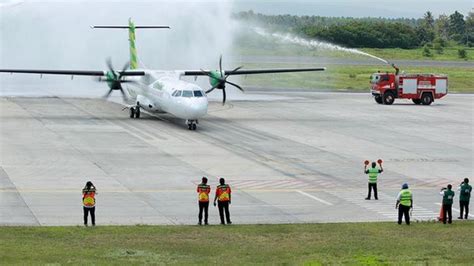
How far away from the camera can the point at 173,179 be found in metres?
35.2

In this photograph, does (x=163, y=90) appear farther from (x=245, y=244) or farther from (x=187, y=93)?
(x=245, y=244)

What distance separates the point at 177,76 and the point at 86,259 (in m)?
34.3

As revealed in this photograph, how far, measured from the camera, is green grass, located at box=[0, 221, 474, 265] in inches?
869

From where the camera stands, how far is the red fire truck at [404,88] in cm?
6956

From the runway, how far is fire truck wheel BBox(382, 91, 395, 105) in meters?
4.44

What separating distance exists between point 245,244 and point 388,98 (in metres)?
46.9

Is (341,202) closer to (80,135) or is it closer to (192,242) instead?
(192,242)

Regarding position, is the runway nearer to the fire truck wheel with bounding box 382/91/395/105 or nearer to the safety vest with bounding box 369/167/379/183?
the safety vest with bounding box 369/167/379/183

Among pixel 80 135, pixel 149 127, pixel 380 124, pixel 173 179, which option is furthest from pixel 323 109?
pixel 173 179

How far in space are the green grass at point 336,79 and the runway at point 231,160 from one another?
72.4 ft

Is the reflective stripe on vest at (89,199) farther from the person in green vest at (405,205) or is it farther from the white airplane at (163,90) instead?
the white airplane at (163,90)

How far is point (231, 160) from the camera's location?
40125mm

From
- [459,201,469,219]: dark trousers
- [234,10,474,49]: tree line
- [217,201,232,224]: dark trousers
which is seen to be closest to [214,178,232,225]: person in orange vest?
[217,201,232,224]: dark trousers

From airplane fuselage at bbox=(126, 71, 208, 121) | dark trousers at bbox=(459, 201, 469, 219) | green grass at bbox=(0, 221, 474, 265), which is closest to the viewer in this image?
green grass at bbox=(0, 221, 474, 265)
